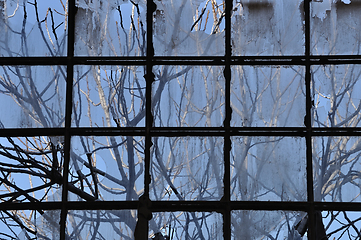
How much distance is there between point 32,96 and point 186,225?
1.14 meters

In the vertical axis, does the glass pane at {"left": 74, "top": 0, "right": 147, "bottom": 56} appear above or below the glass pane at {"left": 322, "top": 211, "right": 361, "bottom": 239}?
above

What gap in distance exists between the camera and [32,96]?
214 cm

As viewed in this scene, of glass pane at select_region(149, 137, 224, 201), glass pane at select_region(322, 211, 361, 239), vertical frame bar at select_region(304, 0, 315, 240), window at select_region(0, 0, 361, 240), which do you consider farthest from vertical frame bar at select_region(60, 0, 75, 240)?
glass pane at select_region(322, 211, 361, 239)

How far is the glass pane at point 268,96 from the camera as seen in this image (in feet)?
6.82

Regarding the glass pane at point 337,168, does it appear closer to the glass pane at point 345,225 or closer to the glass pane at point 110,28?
the glass pane at point 345,225

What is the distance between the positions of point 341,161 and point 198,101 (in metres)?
0.86

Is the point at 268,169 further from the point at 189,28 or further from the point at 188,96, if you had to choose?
the point at 189,28

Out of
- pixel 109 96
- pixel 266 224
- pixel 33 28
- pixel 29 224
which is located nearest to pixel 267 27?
pixel 109 96

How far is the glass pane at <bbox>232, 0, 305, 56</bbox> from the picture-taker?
2129mm

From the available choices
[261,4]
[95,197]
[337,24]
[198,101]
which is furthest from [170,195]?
[337,24]

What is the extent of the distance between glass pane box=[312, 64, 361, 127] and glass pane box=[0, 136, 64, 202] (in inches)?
57.9

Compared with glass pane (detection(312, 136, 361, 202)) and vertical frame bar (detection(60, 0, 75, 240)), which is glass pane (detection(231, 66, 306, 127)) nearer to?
glass pane (detection(312, 136, 361, 202))

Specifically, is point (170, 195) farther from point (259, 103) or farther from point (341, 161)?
point (341, 161)

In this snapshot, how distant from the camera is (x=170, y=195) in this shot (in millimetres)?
2053
